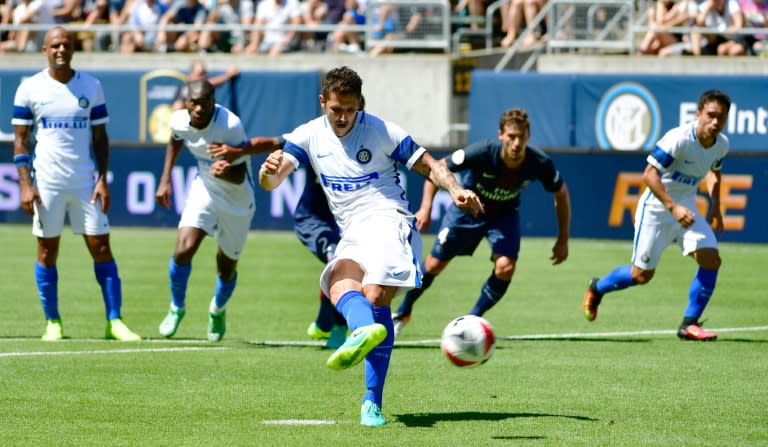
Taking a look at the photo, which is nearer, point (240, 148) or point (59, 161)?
point (240, 148)

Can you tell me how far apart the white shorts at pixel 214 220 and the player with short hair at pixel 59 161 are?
713mm

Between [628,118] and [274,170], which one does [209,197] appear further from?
[628,118]

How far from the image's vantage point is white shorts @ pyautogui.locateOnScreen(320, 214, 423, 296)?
309 inches

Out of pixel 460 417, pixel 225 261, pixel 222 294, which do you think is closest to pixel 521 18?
pixel 225 261

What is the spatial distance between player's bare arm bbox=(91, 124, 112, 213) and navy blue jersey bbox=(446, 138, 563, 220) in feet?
9.55

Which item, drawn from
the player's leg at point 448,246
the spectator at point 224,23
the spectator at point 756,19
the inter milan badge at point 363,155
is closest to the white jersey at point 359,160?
the inter milan badge at point 363,155

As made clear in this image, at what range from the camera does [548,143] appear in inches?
1042

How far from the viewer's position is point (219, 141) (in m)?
11.4

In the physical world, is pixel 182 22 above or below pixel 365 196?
above

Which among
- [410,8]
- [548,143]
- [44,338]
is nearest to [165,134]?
[410,8]

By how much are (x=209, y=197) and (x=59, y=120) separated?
1.41 meters

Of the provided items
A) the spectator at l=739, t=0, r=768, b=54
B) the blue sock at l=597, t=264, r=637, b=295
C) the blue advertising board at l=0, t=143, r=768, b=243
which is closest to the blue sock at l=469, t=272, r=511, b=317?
the blue sock at l=597, t=264, r=637, b=295

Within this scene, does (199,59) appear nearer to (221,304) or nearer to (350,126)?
(221,304)

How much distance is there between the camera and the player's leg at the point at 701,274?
11.8m
